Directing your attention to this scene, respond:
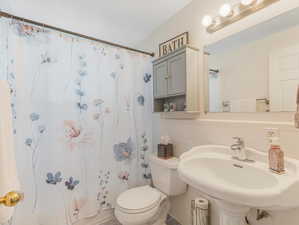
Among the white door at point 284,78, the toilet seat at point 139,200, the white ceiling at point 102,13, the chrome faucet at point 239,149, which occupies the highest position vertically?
the white ceiling at point 102,13

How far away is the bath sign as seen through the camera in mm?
1497

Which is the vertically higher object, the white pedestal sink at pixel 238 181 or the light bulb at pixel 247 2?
the light bulb at pixel 247 2

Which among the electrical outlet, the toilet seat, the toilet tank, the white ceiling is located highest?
the white ceiling

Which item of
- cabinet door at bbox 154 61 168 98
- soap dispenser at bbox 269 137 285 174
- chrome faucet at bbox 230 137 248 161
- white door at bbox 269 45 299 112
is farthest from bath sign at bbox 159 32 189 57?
soap dispenser at bbox 269 137 285 174

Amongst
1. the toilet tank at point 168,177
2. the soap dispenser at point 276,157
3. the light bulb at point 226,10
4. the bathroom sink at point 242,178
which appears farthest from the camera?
the toilet tank at point 168,177

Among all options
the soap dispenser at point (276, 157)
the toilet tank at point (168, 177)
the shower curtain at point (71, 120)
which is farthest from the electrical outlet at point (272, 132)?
the shower curtain at point (71, 120)

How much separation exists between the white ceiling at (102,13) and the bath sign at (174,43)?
255mm

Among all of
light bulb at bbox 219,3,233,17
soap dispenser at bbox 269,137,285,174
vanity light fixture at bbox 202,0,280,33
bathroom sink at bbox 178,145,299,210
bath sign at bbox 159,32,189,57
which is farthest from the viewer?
bath sign at bbox 159,32,189,57

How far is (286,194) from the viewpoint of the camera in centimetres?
64

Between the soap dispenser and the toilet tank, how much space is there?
690 millimetres

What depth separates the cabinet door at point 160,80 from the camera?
1.54 metres

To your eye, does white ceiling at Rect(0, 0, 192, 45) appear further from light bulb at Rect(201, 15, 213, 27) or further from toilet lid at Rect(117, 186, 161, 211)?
toilet lid at Rect(117, 186, 161, 211)

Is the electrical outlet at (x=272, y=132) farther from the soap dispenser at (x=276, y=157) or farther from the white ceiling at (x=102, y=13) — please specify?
the white ceiling at (x=102, y=13)

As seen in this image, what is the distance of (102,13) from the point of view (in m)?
1.59
